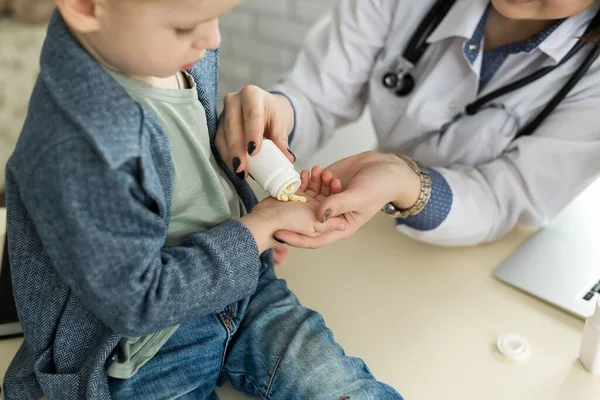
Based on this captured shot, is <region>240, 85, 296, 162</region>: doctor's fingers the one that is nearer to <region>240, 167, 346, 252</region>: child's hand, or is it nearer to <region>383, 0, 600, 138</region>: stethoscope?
<region>240, 167, 346, 252</region>: child's hand

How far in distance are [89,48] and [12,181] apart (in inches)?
6.3

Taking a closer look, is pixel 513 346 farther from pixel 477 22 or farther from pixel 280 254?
pixel 477 22

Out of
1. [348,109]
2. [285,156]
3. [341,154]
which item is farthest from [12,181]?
[341,154]

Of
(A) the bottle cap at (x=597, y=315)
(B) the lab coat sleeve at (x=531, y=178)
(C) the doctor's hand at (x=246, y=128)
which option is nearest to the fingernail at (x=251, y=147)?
(C) the doctor's hand at (x=246, y=128)

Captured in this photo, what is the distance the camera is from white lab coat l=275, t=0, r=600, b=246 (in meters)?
0.97

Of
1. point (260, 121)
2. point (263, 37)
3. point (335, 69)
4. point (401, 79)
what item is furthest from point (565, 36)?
point (263, 37)

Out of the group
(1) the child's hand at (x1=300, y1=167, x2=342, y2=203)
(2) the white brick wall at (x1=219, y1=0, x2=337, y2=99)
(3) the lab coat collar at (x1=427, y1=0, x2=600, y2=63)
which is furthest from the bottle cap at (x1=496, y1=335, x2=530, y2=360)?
(2) the white brick wall at (x1=219, y1=0, x2=337, y2=99)

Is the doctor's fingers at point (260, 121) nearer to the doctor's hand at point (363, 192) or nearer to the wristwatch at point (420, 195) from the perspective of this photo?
the doctor's hand at point (363, 192)

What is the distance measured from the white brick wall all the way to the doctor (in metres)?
0.86

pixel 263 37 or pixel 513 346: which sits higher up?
pixel 513 346

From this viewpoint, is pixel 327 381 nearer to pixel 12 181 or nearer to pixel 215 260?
pixel 215 260

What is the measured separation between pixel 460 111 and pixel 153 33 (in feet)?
2.09

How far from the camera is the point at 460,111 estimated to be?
1.06 m

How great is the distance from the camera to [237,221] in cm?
71
